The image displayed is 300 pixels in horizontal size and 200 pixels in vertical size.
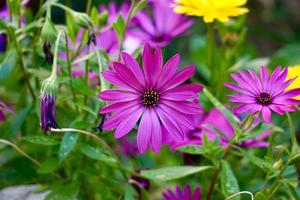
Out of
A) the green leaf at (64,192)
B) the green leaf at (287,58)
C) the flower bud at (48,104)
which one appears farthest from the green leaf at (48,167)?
the green leaf at (287,58)

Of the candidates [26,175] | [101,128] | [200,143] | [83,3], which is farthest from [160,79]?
[83,3]

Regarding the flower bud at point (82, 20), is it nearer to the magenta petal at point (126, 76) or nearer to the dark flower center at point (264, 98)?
the magenta petal at point (126, 76)

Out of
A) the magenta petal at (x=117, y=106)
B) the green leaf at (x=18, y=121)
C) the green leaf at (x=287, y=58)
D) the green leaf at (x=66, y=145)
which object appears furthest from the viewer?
the green leaf at (x=287, y=58)

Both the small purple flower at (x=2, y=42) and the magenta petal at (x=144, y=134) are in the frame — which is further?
the small purple flower at (x=2, y=42)

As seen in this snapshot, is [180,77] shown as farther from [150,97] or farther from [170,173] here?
[170,173]

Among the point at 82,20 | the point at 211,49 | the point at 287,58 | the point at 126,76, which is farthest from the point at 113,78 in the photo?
the point at 287,58

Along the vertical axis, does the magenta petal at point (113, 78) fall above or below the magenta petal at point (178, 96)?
above

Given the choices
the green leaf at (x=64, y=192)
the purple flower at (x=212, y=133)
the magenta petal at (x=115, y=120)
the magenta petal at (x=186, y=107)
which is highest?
the magenta petal at (x=186, y=107)
